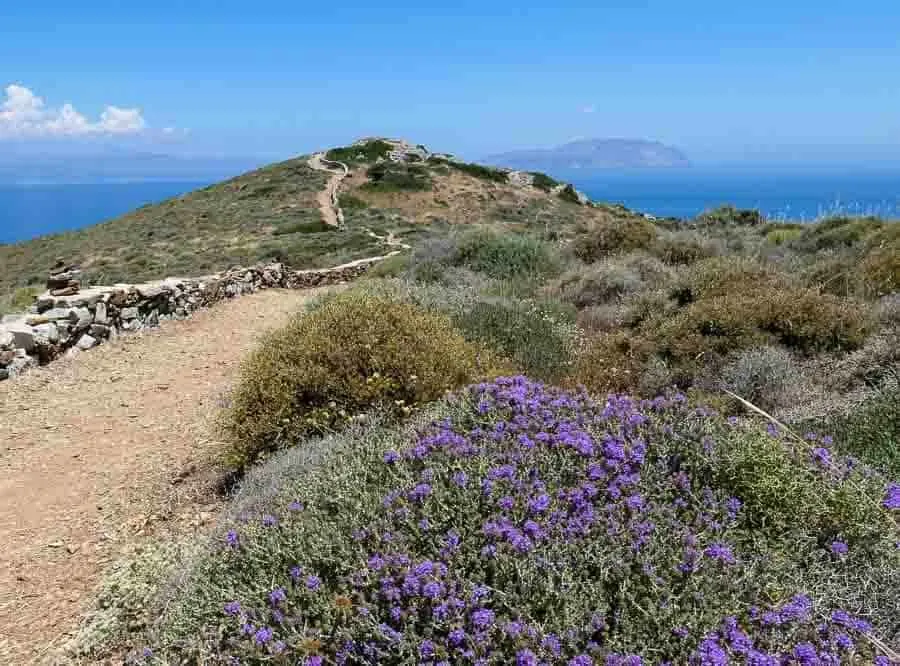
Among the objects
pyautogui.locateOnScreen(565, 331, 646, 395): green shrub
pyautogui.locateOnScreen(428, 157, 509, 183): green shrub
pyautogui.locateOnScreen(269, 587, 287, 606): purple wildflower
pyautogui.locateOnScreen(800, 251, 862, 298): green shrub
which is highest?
→ pyautogui.locateOnScreen(428, 157, 509, 183): green shrub

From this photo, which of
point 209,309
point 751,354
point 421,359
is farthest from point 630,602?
point 209,309

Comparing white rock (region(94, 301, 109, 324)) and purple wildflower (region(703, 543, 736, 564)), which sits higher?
purple wildflower (region(703, 543, 736, 564))

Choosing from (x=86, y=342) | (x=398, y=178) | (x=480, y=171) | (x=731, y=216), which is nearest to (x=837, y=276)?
(x=86, y=342)

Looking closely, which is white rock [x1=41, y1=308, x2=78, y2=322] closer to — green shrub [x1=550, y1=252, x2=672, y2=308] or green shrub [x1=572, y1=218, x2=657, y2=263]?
green shrub [x1=550, y1=252, x2=672, y2=308]

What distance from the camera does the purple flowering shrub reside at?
216 cm

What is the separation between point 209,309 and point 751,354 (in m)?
10.3

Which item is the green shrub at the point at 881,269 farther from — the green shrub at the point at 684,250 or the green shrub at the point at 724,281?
the green shrub at the point at 684,250

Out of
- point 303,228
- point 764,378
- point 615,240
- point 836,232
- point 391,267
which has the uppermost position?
point 836,232

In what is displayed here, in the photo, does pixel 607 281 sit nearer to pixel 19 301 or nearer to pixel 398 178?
pixel 19 301

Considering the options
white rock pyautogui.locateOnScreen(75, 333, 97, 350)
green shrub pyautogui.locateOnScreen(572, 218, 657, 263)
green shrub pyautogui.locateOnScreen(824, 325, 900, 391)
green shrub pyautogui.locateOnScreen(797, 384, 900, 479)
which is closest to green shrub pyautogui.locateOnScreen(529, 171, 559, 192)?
green shrub pyautogui.locateOnScreen(572, 218, 657, 263)

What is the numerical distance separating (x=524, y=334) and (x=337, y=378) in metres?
2.52

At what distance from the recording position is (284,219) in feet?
128

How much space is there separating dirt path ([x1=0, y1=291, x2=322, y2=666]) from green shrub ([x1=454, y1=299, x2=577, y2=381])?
9.49 feet

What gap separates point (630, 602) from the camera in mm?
2232
